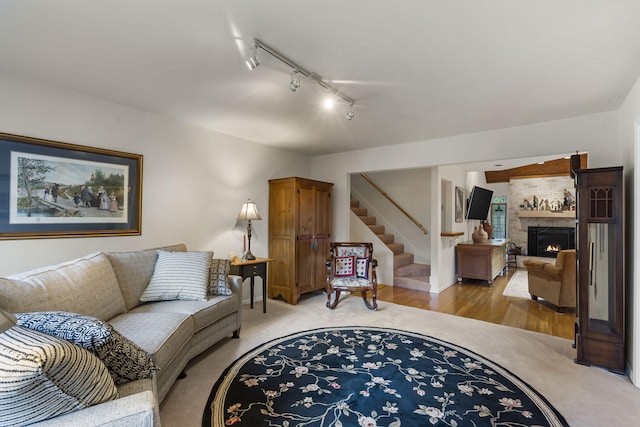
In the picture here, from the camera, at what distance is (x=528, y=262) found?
4.49 m

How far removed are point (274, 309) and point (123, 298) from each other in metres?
1.96

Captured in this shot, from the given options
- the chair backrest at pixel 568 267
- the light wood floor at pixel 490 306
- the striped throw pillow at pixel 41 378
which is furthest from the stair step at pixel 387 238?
the striped throw pillow at pixel 41 378

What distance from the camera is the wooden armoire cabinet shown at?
4258 millimetres

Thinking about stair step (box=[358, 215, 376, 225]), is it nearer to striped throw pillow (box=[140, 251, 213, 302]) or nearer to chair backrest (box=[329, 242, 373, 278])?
chair backrest (box=[329, 242, 373, 278])

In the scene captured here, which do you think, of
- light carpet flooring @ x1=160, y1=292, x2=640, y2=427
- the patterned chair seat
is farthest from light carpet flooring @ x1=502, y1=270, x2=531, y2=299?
the patterned chair seat

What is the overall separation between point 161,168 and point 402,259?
177 inches

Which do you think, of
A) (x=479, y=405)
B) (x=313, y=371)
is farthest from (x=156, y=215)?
(x=479, y=405)

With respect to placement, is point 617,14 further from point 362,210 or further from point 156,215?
point 362,210

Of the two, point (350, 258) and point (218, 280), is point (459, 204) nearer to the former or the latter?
point (350, 258)

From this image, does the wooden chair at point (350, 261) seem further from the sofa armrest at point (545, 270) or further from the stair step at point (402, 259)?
the sofa armrest at point (545, 270)

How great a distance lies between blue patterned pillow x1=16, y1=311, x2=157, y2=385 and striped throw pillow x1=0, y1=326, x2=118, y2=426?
83mm

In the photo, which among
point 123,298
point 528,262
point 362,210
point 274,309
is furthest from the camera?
point 362,210

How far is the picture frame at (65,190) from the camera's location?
2379 mm

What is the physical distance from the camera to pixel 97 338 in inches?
44.4
